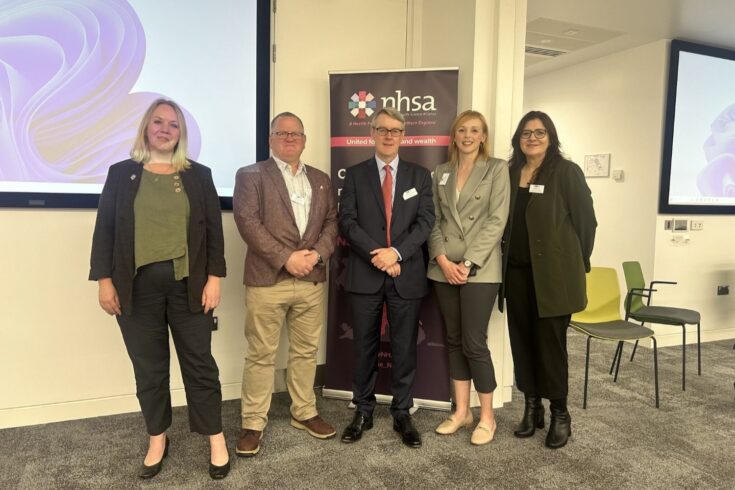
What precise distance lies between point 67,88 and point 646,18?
4.13 m

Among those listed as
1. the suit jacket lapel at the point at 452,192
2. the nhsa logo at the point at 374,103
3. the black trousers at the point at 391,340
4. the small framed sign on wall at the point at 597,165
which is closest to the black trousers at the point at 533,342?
the suit jacket lapel at the point at 452,192

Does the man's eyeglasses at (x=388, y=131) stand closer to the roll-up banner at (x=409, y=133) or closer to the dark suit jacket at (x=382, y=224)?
the dark suit jacket at (x=382, y=224)

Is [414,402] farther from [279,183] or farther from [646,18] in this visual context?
[646,18]

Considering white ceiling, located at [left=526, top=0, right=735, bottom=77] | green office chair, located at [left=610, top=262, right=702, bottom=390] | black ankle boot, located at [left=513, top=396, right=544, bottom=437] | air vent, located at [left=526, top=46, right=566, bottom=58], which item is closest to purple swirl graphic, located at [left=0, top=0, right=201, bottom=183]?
black ankle boot, located at [left=513, top=396, right=544, bottom=437]

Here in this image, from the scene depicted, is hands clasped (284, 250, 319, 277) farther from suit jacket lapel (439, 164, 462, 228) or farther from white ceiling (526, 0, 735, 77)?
white ceiling (526, 0, 735, 77)

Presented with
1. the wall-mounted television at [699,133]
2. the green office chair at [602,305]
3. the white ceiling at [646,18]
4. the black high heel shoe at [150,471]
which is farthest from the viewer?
the wall-mounted television at [699,133]

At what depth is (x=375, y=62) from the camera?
3.37 metres

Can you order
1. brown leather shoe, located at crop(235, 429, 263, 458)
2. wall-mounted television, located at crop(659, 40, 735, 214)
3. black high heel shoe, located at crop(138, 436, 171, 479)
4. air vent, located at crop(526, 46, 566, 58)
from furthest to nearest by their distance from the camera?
air vent, located at crop(526, 46, 566, 58) < wall-mounted television, located at crop(659, 40, 735, 214) < brown leather shoe, located at crop(235, 429, 263, 458) < black high heel shoe, located at crop(138, 436, 171, 479)

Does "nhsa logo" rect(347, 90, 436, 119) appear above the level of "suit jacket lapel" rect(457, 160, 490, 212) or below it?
above

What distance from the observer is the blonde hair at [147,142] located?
209 centimetres

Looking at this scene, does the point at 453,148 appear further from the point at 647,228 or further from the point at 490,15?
the point at 647,228

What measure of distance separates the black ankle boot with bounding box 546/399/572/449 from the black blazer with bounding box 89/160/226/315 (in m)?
1.81

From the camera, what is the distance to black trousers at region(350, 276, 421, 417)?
2.57m

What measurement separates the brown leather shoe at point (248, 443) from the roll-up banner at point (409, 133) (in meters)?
0.78
